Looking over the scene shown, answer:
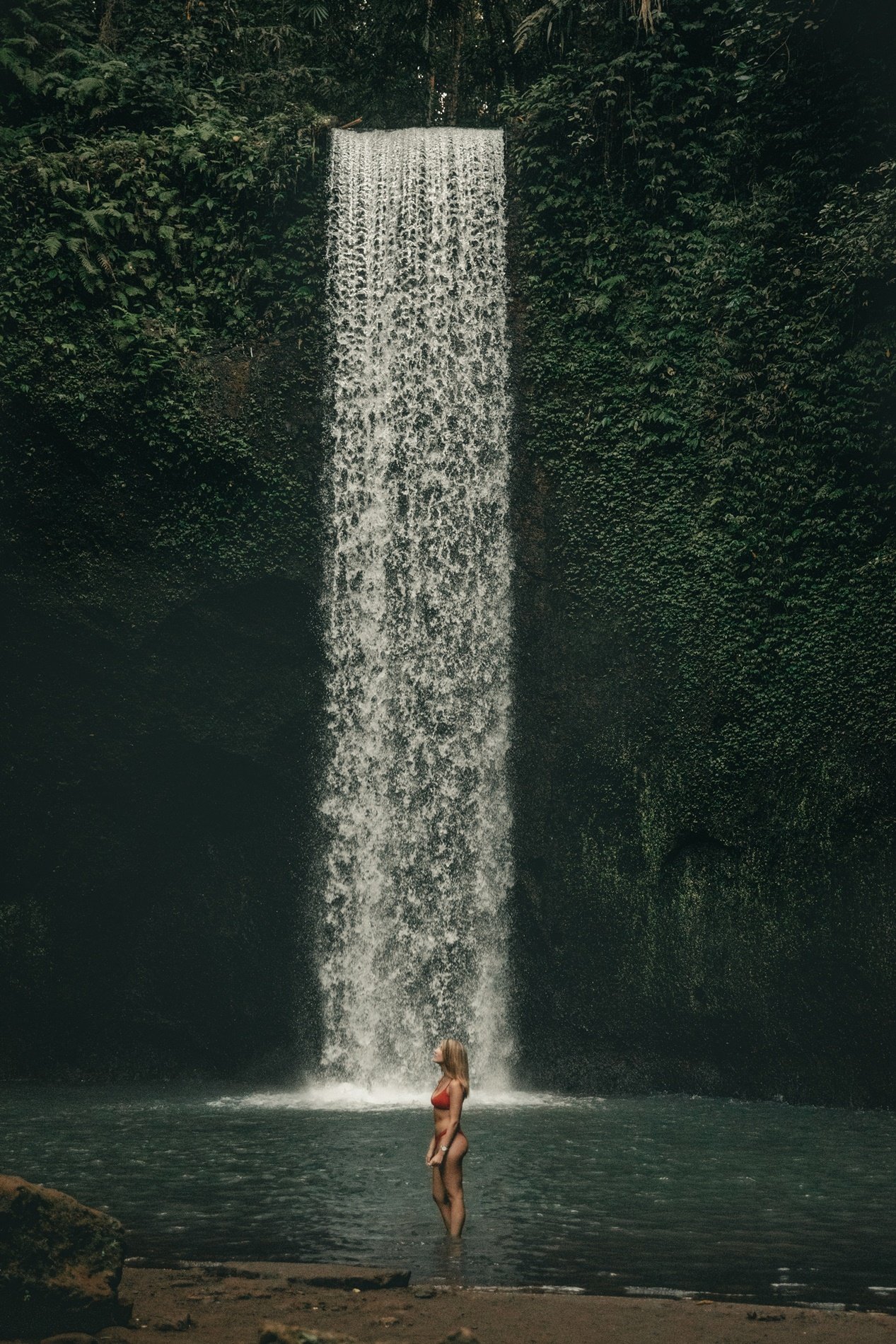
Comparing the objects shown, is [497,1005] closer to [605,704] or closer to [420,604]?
[605,704]

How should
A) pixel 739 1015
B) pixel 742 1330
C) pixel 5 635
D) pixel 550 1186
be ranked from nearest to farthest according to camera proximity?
pixel 742 1330 → pixel 550 1186 → pixel 739 1015 → pixel 5 635

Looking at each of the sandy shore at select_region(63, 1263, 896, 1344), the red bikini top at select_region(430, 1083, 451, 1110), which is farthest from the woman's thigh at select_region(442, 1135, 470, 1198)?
the sandy shore at select_region(63, 1263, 896, 1344)

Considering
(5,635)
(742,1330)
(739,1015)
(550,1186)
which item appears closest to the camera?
(742,1330)

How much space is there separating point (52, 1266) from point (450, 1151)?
7.75 ft

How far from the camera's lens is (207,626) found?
16.6 meters

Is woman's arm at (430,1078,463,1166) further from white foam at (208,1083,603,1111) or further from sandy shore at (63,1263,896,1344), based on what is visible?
white foam at (208,1083,603,1111)

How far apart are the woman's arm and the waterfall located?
781 centimetres

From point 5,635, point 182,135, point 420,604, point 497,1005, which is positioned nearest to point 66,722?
point 5,635

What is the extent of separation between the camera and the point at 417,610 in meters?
16.6

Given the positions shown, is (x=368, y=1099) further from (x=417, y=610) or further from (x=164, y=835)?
(x=417, y=610)

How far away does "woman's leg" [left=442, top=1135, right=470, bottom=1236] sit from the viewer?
734cm

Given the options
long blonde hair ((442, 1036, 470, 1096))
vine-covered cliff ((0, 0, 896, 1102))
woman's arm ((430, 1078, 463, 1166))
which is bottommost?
woman's arm ((430, 1078, 463, 1166))

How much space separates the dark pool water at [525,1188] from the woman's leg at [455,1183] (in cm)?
15

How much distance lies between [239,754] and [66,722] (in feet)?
7.72
